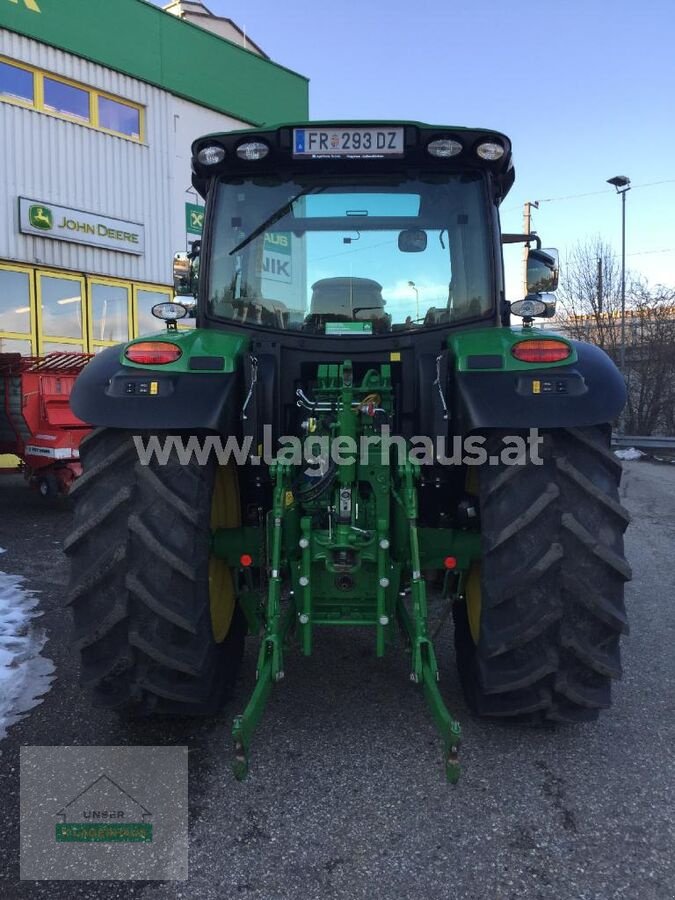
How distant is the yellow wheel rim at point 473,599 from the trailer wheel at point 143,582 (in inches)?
43.8

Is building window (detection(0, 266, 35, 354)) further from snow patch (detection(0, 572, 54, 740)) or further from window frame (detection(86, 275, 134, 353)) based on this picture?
snow patch (detection(0, 572, 54, 740))

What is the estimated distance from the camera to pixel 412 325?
333 cm

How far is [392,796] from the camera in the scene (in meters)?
2.49

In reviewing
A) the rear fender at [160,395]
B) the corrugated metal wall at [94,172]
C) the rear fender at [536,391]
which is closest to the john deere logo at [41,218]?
the corrugated metal wall at [94,172]

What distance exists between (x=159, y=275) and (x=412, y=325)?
39.7 ft

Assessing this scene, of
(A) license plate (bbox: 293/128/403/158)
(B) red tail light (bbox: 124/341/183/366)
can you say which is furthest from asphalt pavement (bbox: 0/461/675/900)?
(A) license plate (bbox: 293/128/403/158)

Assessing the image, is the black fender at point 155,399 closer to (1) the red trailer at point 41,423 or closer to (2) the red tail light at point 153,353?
(2) the red tail light at point 153,353

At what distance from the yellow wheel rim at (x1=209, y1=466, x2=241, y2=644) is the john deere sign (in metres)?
10.4

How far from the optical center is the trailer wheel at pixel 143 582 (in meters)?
2.65

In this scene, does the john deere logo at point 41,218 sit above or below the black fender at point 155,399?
above

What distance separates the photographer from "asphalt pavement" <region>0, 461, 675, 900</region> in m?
2.06

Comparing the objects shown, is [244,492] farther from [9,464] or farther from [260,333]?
[9,464]

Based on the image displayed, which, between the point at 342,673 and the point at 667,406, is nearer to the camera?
the point at 342,673

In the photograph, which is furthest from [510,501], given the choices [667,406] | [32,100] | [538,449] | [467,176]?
[667,406]
